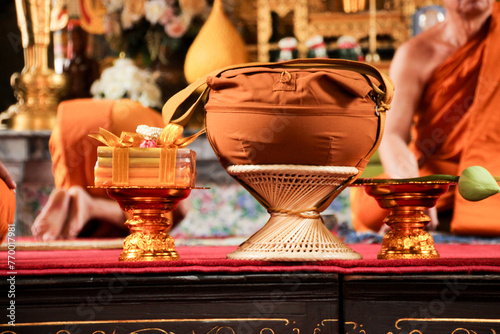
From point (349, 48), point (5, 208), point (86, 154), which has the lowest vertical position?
point (86, 154)

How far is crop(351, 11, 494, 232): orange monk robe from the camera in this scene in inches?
59.9

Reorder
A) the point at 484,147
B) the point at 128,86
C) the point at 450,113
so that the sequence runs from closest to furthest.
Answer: the point at 484,147 < the point at 450,113 < the point at 128,86

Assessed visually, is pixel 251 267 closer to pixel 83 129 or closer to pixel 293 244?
pixel 293 244

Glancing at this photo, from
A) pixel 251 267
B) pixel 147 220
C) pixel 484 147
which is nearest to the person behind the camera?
pixel 251 267

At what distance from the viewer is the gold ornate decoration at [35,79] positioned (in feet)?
6.28

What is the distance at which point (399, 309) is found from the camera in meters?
0.70

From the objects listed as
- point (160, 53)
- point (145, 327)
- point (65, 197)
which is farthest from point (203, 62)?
point (145, 327)

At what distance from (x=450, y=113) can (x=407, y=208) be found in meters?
0.79

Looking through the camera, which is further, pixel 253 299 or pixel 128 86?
pixel 128 86

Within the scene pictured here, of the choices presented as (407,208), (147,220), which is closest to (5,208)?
(147,220)

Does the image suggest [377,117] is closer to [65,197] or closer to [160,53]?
[65,197]

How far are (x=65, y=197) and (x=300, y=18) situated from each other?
92cm

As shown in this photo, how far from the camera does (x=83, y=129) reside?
1.61 meters

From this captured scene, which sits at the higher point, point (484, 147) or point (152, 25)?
point (152, 25)
